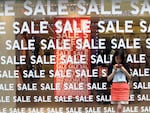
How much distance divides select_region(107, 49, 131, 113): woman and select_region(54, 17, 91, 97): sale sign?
1.54ft

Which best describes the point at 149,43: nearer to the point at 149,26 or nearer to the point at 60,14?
the point at 149,26

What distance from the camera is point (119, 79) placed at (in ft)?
37.4

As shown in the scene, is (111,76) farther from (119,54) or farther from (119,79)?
(119,54)

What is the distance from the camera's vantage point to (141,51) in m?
11.4

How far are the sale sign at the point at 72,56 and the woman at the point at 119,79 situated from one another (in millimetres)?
470

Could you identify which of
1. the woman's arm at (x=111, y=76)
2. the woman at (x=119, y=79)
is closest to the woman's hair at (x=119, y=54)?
the woman at (x=119, y=79)

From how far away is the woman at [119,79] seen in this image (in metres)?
11.4

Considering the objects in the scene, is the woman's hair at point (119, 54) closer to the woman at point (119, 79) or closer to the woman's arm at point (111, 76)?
the woman at point (119, 79)

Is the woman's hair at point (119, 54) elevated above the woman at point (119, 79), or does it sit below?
above

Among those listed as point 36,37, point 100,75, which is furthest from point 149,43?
point 36,37

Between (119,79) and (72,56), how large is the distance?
0.98 meters

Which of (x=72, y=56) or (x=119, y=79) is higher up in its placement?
(x=72, y=56)

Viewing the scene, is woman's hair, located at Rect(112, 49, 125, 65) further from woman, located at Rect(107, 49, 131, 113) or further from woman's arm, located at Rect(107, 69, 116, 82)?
woman's arm, located at Rect(107, 69, 116, 82)

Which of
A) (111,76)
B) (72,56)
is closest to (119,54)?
(111,76)
